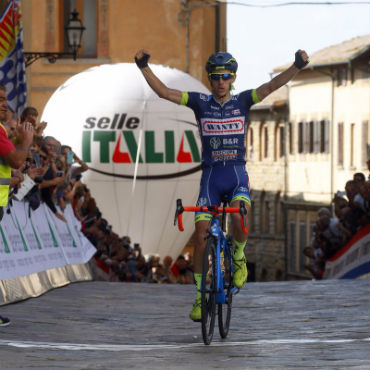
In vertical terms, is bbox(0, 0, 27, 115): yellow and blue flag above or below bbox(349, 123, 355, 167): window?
above

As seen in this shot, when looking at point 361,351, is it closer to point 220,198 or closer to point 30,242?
point 220,198

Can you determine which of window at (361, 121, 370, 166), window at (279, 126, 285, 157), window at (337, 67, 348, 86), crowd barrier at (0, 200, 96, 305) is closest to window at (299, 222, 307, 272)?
window at (279, 126, 285, 157)

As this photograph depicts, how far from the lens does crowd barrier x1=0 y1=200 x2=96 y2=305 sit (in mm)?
15578

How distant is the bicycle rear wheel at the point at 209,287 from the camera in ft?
36.0

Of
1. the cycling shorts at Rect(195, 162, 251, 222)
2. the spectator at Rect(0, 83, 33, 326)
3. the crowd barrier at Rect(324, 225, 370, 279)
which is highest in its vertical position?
the spectator at Rect(0, 83, 33, 326)

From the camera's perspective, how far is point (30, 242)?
17172mm

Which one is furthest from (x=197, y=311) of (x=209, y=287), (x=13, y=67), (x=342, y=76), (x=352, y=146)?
(x=342, y=76)

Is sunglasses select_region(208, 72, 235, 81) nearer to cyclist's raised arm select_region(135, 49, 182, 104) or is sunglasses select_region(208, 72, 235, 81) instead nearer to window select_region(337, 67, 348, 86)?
cyclist's raised arm select_region(135, 49, 182, 104)

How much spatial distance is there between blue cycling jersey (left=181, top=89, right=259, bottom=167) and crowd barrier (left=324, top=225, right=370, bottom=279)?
31.3 ft

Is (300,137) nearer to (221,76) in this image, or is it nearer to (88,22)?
(88,22)

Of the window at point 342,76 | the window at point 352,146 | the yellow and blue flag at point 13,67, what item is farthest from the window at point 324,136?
the yellow and blue flag at point 13,67

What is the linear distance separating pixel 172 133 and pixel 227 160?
1045 inches

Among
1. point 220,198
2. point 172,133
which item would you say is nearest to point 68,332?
point 220,198

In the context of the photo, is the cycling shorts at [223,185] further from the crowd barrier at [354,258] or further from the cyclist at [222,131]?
the crowd barrier at [354,258]
